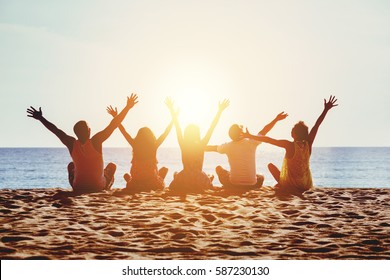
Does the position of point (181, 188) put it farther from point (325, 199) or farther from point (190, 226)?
point (190, 226)

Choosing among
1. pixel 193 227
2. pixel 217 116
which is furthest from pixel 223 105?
pixel 193 227

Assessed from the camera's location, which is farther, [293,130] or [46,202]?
[293,130]

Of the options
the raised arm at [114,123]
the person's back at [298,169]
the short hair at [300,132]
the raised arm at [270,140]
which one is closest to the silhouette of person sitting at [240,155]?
the raised arm at [270,140]

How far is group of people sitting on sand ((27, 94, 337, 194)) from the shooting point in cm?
841

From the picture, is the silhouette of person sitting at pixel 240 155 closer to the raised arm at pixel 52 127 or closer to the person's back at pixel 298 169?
the person's back at pixel 298 169

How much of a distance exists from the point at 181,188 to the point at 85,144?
2090 millimetres

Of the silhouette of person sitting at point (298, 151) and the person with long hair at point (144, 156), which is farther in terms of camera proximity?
the person with long hair at point (144, 156)

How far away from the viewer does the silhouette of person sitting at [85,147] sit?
8.30 metres

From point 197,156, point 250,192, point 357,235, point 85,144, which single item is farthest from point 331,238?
point 85,144

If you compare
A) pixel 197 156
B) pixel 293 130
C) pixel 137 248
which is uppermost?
pixel 293 130

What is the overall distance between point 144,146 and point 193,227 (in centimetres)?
383

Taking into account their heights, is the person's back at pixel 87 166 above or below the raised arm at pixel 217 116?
below

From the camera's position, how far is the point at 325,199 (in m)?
7.81

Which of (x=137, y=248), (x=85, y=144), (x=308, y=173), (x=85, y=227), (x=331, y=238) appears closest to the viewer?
(x=137, y=248)
